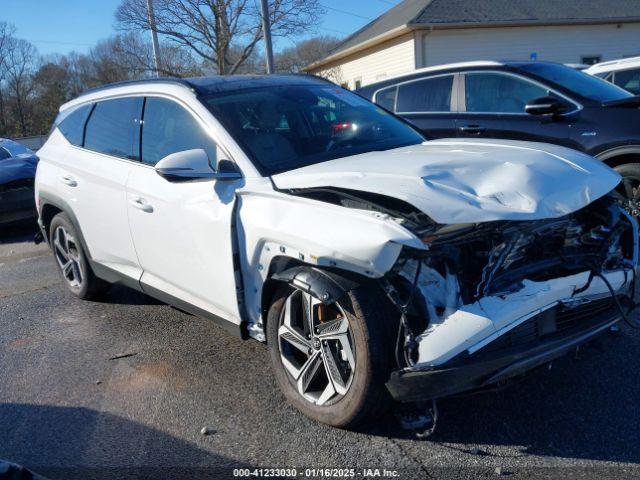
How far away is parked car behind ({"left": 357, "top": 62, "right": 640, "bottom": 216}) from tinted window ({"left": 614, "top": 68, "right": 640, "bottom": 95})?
13.2 feet

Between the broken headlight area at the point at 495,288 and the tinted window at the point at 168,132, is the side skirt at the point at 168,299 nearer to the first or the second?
the tinted window at the point at 168,132

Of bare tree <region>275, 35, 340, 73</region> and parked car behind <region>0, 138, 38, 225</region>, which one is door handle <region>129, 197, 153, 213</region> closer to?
Answer: parked car behind <region>0, 138, 38, 225</region>

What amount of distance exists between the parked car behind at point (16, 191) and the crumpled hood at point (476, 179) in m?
6.85

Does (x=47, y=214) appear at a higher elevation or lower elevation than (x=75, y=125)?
lower

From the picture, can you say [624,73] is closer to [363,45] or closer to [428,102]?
[428,102]

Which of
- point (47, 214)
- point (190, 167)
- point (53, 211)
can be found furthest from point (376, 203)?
point (47, 214)

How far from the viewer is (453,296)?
2699mm

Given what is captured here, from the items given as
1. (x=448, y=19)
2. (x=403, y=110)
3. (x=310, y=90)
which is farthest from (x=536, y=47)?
(x=310, y=90)

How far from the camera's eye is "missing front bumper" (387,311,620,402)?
2.54 m

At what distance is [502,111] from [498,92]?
9.3 inches

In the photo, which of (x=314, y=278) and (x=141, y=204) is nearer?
(x=314, y=278)

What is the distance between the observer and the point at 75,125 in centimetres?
522

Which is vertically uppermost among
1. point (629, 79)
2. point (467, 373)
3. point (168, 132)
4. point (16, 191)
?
point (168, 132)

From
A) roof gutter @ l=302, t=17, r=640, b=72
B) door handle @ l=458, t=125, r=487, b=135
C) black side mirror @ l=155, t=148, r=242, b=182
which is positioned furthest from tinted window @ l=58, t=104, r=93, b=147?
roof gutter @ l=302, t=17, r=640, b=72
